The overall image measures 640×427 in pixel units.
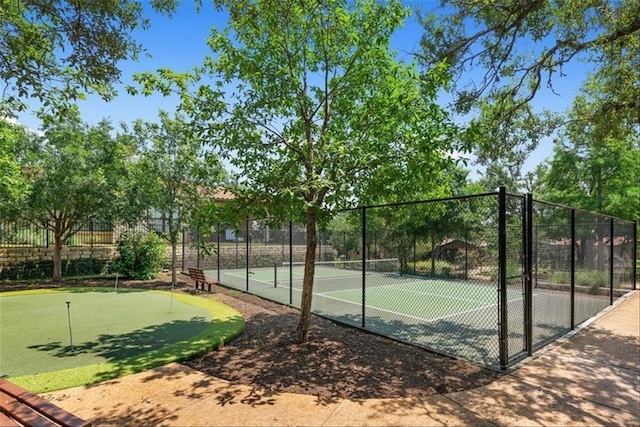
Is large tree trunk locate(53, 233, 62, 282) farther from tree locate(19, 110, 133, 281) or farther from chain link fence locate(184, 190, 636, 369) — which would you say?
chain link fence locate(184, 190, 636, 369)

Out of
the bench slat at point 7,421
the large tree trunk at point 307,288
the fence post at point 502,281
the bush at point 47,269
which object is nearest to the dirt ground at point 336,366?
the large tree trunk at point 307,288

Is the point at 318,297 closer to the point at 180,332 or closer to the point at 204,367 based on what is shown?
the point at 180,332

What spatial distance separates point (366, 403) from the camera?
405 centimetres

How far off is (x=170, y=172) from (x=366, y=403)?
11215 mm

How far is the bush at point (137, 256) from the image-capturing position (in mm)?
15305

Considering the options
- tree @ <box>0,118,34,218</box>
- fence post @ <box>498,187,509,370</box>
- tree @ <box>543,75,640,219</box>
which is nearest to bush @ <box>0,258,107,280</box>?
tree @ <box>0,118,34,218</box>

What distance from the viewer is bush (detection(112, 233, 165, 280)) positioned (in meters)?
15.3

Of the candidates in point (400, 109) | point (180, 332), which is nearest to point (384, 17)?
point (400, 109)

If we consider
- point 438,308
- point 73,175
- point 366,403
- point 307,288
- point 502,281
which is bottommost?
point 438,308

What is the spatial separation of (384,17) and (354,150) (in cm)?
216

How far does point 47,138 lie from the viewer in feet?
40.4

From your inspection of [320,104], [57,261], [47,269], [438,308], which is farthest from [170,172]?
[438,308]

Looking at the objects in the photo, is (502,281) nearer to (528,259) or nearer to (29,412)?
(528,259)

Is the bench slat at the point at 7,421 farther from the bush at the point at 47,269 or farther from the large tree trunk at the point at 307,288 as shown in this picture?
the bush at the point at 47,269
